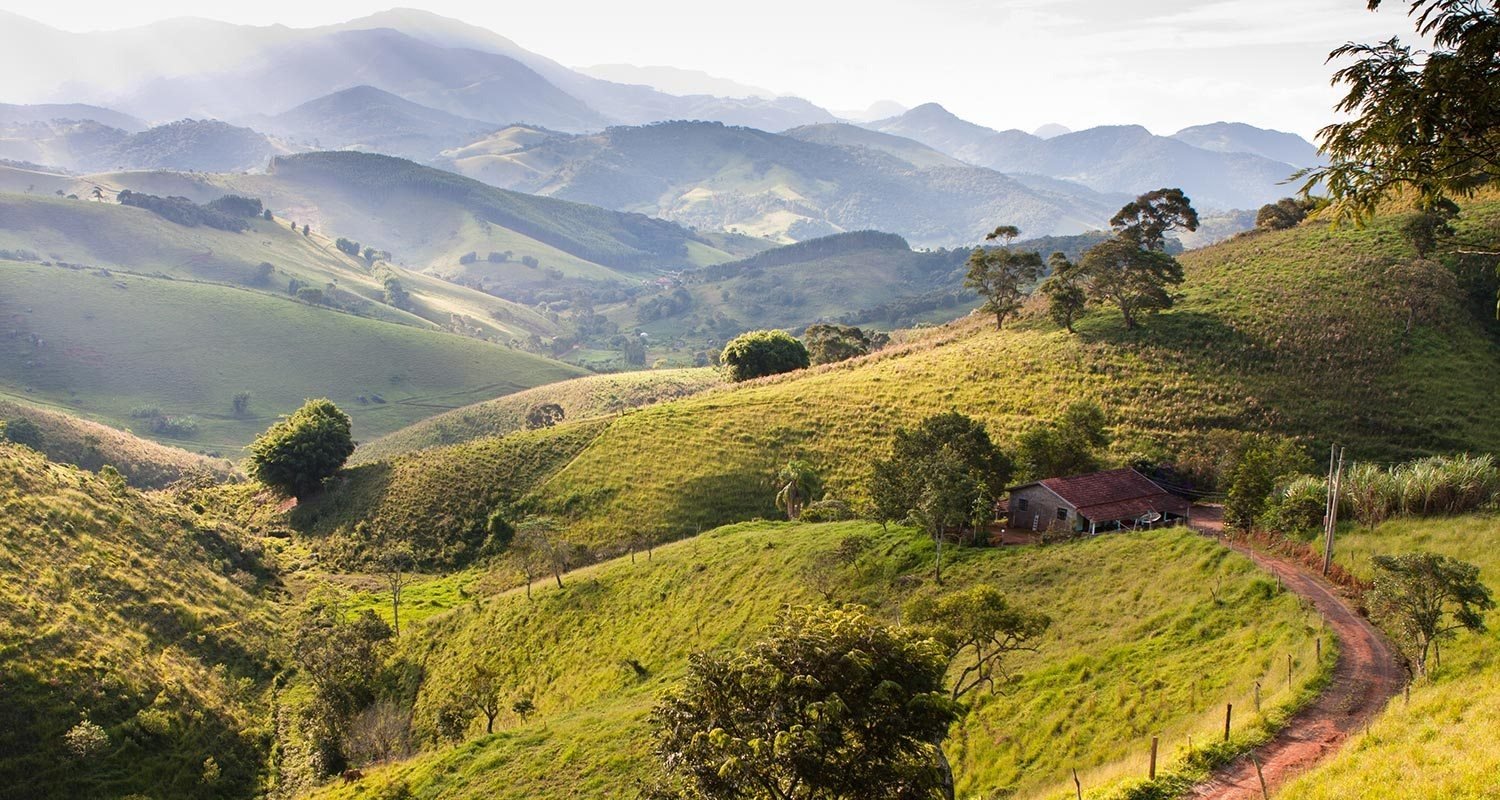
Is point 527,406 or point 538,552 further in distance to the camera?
point 527,406

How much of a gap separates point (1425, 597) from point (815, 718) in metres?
15.6

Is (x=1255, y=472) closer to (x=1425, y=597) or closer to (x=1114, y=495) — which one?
(x=1114, y=495)

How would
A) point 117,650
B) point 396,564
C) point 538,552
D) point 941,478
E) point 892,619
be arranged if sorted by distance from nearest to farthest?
point 892,619, point 941,478, point 117,650, point 538,552, point 396,564

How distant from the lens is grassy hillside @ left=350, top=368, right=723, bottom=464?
148 m

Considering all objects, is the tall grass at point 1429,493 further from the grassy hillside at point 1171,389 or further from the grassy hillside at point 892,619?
the grassy hillside at point 1171,389

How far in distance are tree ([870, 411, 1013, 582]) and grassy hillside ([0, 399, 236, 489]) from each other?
122 metres

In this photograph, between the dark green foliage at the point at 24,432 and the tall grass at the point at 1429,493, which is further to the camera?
the dark green foliage at the point at 24,432

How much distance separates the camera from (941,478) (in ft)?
126

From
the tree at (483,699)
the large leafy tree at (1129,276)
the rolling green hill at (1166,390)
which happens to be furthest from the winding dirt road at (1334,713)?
the large leafy tree at (1129,276)

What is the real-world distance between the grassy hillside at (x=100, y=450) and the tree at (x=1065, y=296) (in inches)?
5014

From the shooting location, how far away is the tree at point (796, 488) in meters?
62.0

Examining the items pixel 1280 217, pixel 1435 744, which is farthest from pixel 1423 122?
pixel 1280 217

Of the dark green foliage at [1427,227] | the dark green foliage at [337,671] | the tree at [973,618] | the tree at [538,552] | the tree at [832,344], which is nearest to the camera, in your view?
the tree at [973,618]

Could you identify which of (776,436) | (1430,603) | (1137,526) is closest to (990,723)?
(1430,603)
